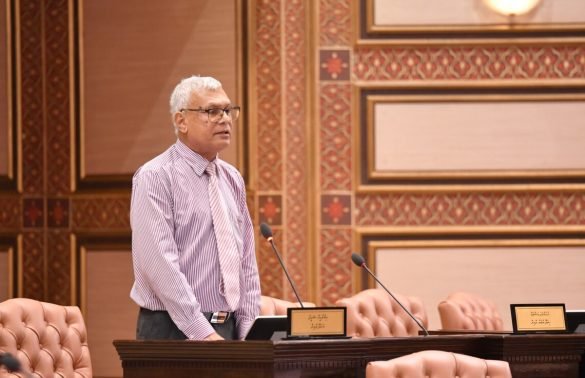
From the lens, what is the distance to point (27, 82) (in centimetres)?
668

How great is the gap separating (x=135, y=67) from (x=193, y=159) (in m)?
3.28

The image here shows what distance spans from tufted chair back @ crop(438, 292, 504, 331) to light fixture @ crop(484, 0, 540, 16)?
5.83 feet

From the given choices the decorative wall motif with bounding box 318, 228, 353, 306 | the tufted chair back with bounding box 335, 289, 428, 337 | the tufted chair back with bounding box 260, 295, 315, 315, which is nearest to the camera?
the tufted chair back with bounding box 260, 295, 315, 315

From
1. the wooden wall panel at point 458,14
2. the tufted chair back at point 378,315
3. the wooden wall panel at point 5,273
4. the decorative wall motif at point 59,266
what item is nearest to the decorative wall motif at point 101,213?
the decorative wall motif at point 59,266

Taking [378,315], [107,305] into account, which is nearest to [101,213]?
[107,305]

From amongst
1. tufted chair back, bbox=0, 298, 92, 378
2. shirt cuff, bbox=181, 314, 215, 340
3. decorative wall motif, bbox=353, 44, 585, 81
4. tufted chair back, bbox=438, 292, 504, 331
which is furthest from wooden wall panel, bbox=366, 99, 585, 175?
shirt cuff, bbox=181, 314, 215, 340

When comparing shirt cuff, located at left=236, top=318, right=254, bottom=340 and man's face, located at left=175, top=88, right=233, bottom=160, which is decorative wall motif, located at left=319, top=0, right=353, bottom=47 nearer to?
man's face, located at left=175, top=88, right=233, bottom=160

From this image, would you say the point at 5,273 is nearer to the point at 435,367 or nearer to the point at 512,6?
the point at 512,6

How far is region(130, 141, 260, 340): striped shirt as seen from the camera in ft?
10.4

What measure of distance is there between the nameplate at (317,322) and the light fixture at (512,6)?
3535mm

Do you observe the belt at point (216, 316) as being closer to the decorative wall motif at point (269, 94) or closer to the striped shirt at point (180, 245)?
the striped shirt at point (180, 245)

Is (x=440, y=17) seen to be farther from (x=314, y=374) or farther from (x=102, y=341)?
(x=314, y=374)

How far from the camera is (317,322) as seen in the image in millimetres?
3143

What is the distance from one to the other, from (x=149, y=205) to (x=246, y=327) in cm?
50
